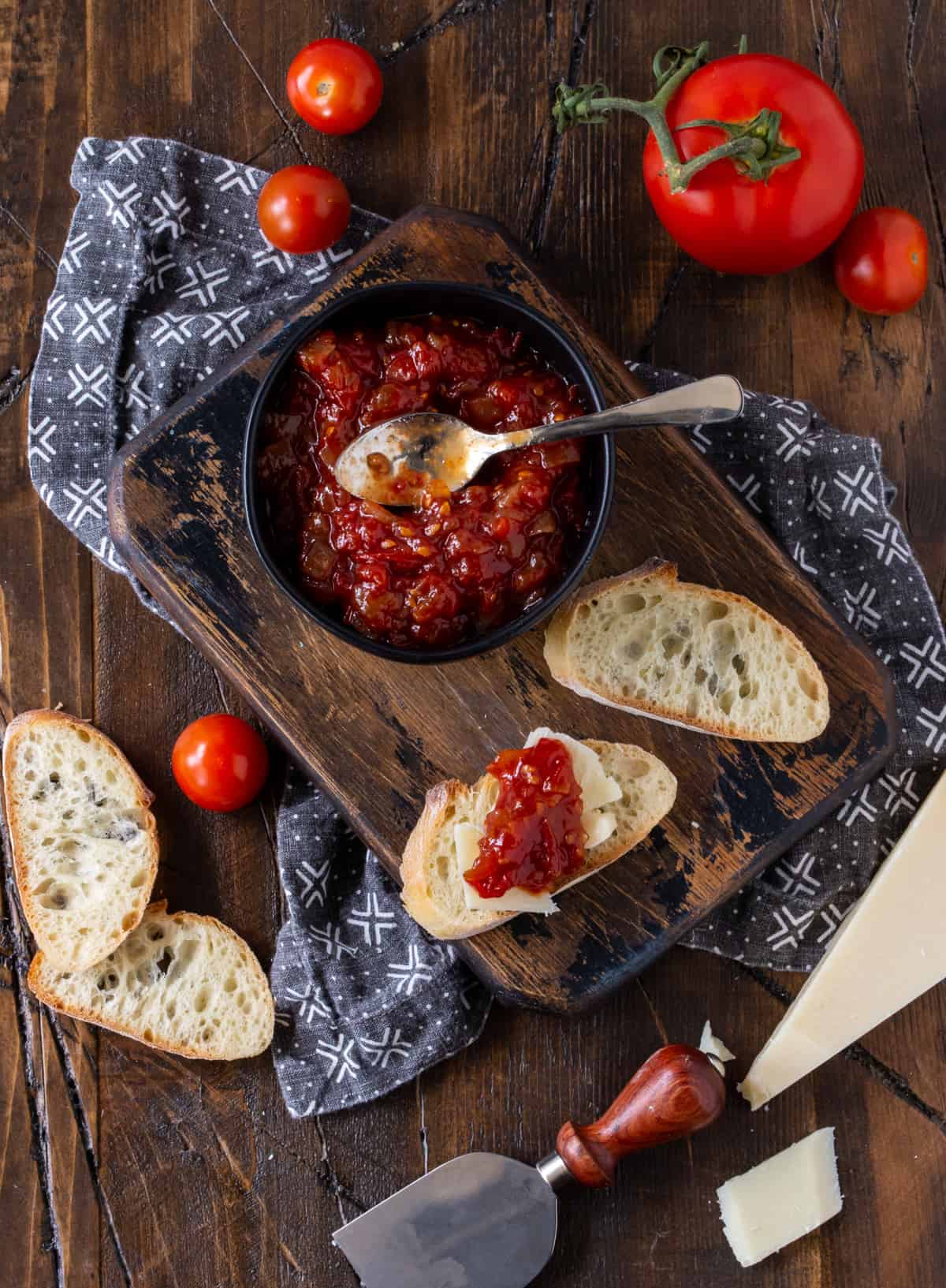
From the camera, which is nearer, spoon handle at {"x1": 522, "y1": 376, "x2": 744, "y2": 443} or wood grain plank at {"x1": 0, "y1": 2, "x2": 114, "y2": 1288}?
spoon handle at {"x1": 522, "y1": 376, "x2": 744, "y2": 443}

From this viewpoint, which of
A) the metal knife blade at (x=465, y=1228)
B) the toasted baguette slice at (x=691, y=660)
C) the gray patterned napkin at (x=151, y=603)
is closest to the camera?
the toasted baguette slice at (x=691, y=660)

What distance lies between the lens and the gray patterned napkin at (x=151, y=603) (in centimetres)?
286

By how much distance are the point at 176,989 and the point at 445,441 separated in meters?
1.52

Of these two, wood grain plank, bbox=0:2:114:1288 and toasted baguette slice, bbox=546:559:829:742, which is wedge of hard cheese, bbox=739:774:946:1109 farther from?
wood grain plank, bbox=0:2:114:1288

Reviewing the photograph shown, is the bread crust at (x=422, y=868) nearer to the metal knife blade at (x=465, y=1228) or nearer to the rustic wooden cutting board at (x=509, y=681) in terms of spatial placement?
the rustic wooden cutting board at (x=509, y=681)

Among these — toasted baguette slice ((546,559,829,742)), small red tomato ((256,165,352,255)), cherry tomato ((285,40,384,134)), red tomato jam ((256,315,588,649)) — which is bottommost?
toasted baguette slice ((546,559,829,742))

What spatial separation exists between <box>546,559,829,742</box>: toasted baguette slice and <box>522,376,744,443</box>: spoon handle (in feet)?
1.29

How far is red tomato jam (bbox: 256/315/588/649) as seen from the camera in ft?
7.48

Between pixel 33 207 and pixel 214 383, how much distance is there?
0.79m

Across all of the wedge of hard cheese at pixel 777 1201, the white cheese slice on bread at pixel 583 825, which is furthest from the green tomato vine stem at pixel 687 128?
Result: the wedge of hard cheese at pixel 777 1201

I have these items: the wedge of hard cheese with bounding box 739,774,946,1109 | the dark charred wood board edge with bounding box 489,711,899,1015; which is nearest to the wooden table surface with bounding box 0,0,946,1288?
the wedge of hard cheese with bounding box 739,774,946,1109

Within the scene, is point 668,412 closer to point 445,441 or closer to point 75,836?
point 445,441

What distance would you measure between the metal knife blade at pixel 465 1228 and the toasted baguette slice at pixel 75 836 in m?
0.94

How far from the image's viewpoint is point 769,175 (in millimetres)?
2594
